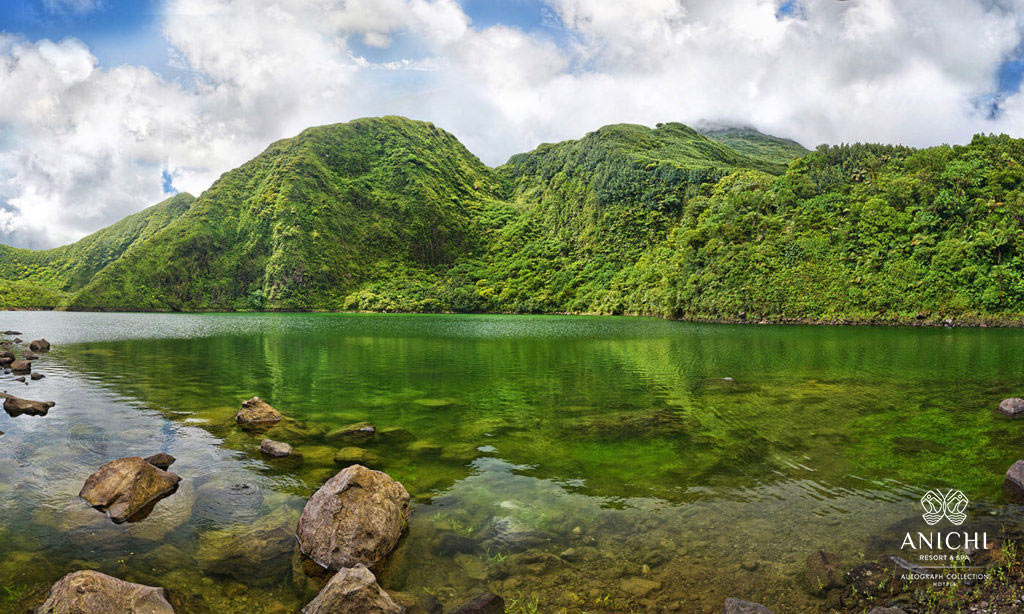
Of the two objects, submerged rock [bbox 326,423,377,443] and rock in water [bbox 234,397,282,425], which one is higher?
rock in water [bbox 234,397,282,425]

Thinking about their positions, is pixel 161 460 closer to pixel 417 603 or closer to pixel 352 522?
pixel 352 522

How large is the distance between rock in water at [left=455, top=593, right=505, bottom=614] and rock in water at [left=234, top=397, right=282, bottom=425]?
14.8 m

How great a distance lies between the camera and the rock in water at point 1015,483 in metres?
11.1

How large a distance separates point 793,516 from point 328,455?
43.0 feet

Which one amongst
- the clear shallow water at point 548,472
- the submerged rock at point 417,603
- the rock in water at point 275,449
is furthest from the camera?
the rock in water at point 275,449

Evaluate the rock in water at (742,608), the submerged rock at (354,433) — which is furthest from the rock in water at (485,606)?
the submerged rock at (354,433)

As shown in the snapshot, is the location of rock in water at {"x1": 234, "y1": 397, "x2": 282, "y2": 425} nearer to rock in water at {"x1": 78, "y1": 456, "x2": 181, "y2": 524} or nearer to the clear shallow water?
the clear shallow water

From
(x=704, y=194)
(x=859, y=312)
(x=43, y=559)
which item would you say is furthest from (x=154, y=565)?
(x=704, y=194)

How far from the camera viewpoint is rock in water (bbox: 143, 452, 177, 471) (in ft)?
44.8

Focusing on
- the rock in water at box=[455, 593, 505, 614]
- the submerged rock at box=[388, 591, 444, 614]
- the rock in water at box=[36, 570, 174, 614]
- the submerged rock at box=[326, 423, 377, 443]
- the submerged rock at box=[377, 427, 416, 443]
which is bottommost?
the submerged rock at box=[377, 427, 416, 443]

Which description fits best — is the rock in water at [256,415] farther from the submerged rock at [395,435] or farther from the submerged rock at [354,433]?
the submerged rock at [395,435]

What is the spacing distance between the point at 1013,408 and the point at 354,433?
26.6 metres

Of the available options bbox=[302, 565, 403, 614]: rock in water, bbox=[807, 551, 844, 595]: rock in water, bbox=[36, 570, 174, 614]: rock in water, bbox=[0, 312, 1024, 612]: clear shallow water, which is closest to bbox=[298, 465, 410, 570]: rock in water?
bbox=[0, 312, 1024, 612]: clear shallow water

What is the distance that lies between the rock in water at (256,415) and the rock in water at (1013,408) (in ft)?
98.8
